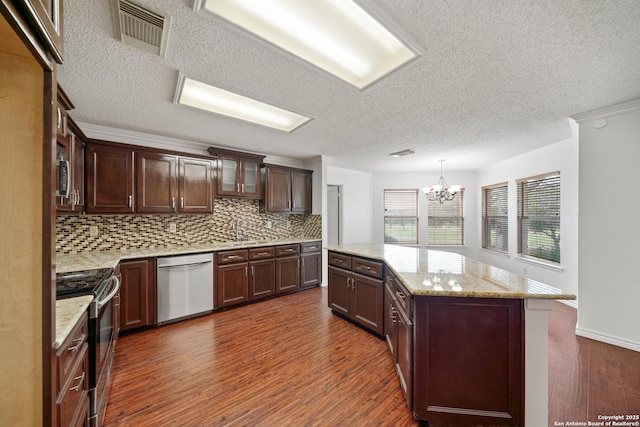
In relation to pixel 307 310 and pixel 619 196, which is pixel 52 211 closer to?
pixel 307 310

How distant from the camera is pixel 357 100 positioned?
2.39m

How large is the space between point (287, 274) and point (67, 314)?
3080 mm

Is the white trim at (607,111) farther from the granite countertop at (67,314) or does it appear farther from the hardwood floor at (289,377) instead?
the granite countertop at (67,314)

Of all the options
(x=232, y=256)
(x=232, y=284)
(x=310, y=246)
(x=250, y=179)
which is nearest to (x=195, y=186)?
(x=250, y=179)

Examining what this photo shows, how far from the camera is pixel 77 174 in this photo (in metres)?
2.58

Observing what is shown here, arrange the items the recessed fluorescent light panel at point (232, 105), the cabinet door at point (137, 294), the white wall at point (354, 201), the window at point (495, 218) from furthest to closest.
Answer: the white wall at point (354, 201) < the window at point (495, 218) < the cabinet door at point (137, 294) < the recessed fluorescent light panel at point (232, 105)

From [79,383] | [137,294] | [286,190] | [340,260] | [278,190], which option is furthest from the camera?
[286,190]

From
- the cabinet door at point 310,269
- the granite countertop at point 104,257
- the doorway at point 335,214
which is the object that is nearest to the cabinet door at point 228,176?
the granite countertop at point 104,257

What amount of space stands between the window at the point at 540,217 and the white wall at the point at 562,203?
0.31ft

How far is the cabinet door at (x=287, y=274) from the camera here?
13.2ft

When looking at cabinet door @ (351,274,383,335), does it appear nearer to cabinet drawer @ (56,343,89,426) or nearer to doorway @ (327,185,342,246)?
cabinet drawer @ (56,343,89,426)

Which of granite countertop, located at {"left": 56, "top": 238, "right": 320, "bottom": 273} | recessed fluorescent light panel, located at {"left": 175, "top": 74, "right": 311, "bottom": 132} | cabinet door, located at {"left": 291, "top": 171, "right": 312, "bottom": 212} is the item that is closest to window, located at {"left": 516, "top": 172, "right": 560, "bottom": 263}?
cabinet door, located at {"left": 291, "top": 171, "right": 312, "bottom": 212}

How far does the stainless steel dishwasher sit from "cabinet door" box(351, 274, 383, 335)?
1958mm

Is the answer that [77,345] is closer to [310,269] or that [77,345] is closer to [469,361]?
[469,361]
